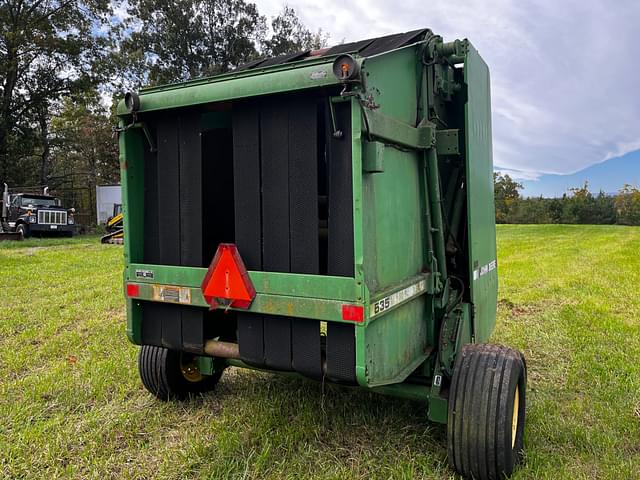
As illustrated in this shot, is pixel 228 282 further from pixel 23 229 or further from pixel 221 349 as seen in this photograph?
pixel 23 229

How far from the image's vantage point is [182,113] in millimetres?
2773

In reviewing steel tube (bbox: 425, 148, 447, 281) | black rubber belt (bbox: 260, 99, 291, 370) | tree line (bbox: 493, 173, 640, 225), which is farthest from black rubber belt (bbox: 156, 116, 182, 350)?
tree line (bbox: 493, 173, 640, 225)

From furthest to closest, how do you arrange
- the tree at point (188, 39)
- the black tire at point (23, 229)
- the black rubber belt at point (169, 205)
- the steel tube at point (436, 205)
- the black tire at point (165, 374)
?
1. the tree at point (188, 39)
2. the black tire at point (23, 229)
3. the black tire at point (165, 374)
4. the steel tube at point (436, 205)
5. the black rubber belt at point (169, 205)

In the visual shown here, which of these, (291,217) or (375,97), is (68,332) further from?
(375,97)

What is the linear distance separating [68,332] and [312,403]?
344 cm

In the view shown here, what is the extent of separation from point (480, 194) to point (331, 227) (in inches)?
59.5

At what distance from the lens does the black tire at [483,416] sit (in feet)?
8.41

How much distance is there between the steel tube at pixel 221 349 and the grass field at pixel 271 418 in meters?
0.59

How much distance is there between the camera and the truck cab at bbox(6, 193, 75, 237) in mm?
19203

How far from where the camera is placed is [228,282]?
2602mm

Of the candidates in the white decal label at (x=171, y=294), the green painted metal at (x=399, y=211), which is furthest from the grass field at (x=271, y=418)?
the white decal label at (x=171, y=294)

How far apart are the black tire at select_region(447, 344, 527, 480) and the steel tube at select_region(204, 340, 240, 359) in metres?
1.14

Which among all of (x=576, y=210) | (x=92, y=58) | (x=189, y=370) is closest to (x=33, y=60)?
(x=92, y=58)

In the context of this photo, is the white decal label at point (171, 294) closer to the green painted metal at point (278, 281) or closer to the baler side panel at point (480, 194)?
the green painted metal at point (278, 281)
